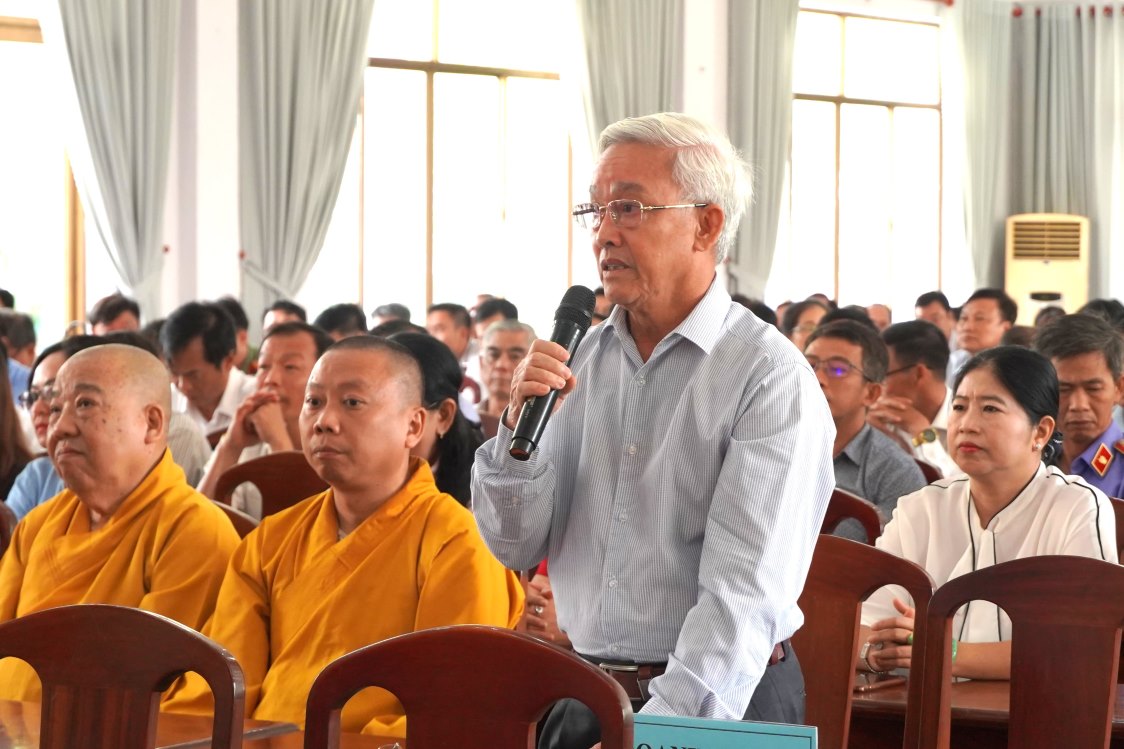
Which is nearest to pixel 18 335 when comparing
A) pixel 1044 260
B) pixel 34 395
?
pixel 34 395

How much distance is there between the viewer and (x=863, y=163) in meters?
11.4

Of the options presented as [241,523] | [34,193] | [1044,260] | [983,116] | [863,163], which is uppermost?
[983,116]

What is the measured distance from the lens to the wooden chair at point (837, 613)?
222 centimetres

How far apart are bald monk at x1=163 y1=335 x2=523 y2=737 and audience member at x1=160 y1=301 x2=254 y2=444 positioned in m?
2.34

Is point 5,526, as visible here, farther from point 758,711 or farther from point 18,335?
point 18,335

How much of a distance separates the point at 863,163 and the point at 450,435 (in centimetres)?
907

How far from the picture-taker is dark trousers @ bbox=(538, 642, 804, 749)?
1.76 meters

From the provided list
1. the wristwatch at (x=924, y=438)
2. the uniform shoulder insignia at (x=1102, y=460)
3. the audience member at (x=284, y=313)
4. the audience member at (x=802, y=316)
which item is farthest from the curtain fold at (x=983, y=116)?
the uniform shoulder insignia at (x=1102, y=460)

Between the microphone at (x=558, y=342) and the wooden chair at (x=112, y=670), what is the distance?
0.43 m

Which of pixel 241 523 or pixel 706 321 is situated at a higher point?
pixel 706 321

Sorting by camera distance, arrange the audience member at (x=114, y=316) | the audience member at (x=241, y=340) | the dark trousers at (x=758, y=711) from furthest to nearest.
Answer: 1. the audience member at (x=114, y=316)
2. the audience member at (x=241, y=340)
3. the dark trousers at (x=758, y=711)

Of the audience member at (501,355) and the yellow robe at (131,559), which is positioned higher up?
the audience member at (501,355)

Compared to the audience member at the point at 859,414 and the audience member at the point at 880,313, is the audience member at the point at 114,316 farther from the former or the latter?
the audience member at the point at 880,313

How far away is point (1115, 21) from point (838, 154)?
2960 millimetres
